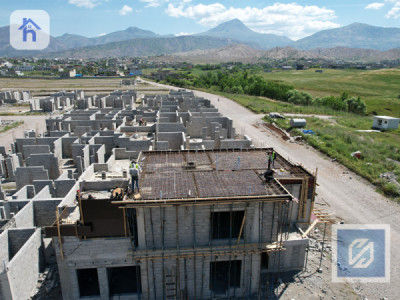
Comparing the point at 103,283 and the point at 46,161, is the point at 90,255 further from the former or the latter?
the point at 46,161

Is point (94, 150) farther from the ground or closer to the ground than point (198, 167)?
closer to the ground

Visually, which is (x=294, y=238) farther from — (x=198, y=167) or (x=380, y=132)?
(x=380, y=132)

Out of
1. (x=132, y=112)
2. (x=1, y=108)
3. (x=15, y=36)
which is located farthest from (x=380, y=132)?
(x=1, y=108)

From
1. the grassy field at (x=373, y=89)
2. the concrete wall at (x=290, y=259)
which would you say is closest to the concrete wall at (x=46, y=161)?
the concrete wall at (x=290, y=259)

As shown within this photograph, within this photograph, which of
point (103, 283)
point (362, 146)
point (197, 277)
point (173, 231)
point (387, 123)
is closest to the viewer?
point (173, 231)

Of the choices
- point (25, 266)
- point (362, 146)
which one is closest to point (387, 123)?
point (362, 146)

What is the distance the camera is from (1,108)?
5266 centimetres

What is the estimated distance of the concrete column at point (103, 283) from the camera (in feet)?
34.8

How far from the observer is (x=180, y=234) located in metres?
10.5

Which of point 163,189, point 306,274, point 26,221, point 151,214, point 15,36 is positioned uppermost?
point 15,36

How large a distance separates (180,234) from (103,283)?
3.42 m

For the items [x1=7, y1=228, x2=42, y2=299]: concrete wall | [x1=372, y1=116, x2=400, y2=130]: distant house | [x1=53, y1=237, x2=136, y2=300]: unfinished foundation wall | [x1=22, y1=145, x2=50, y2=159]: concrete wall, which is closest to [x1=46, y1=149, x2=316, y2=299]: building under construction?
[x1=53, y1=237, x2=136, y2=300]: unfinished foundation wall

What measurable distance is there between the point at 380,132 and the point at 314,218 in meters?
30.4

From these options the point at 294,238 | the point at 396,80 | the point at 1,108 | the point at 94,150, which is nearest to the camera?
the point at 294,238
